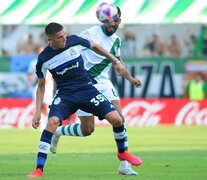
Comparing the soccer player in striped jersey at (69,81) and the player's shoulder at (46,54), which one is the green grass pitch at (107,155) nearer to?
the soccer player in striped jersey at (69,81)

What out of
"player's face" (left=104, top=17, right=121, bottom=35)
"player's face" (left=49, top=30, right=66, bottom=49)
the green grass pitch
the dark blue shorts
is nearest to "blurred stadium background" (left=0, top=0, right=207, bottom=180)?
the green grass pitch

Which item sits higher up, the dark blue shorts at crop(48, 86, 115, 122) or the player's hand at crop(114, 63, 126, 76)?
the player's hand at crop(114, 63, 126, 76)

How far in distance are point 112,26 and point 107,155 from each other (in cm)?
428

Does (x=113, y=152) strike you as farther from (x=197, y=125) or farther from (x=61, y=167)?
(x=197, y=125)

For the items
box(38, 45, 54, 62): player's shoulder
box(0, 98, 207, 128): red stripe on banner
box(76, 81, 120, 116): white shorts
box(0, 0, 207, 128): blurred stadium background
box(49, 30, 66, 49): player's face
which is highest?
box(0, 0, 207, 128): blurred stadium background

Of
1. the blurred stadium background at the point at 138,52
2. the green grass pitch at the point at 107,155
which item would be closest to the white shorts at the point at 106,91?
the green grass pitch at the point at 107,155

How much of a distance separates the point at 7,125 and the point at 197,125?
666 centimetres

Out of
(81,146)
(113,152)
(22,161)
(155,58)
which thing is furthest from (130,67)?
(22,161)

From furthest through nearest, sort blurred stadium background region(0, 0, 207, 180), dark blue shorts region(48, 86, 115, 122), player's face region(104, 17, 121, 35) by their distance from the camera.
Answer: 1. blurred stadium background region(0, 0, 207, 180)
2. player's face region(104, 17, 121, 35)
3. dark blue shorts region(48, 86, 115, 122)

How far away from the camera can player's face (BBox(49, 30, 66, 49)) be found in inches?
522

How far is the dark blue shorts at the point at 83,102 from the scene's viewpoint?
13.6 metres

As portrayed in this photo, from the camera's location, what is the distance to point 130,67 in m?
33.0

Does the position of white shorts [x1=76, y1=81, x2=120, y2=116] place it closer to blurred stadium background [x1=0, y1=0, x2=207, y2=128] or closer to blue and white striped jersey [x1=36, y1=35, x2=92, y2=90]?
blue and white striped jersey [x1=36, y1=35, x2=92, y2=90]

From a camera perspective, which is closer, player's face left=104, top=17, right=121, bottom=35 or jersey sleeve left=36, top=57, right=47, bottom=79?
jersey sleeve left=36, top=57, right=47, bottom=79
